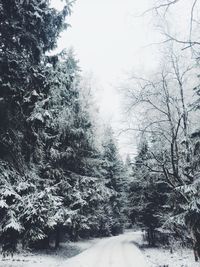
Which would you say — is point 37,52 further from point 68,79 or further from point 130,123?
point 130,123

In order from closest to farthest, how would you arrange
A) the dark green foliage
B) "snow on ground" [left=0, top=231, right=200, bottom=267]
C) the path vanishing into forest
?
the dark green foliage
"snow on ground" [left=0, top=231, right=200, bottom=267]
the path vanishing into forest

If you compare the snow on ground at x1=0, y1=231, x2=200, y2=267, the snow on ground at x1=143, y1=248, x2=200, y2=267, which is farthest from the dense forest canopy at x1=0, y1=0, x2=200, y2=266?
the snow on ground at x1=143, y1=248, x2=200, y2=267

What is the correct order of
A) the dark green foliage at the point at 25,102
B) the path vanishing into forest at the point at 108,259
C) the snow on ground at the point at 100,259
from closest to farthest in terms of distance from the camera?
the dark green foliage at the point at 25,102
the snow on ground at the point at 100,259
the path vanishing into forest at the point at 108,259

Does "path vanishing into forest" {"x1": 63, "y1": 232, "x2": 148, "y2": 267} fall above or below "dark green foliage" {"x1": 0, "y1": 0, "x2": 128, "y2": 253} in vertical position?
below

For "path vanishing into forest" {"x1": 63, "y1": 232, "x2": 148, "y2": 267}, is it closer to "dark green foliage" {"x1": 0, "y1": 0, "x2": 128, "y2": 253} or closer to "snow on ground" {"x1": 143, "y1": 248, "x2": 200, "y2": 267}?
"snow on ground" {"x1": 143, "y1": 248, "x2": 200, "y2": 267}

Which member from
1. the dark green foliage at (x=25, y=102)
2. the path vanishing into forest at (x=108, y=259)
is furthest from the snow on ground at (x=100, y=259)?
the dark green foliage at (x=25, y=102)

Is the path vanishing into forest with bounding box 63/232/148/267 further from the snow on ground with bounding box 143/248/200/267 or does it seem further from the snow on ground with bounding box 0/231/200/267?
the snow on ground with bounding box 143/248/200/267

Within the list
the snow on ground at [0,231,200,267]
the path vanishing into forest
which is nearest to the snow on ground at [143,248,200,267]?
the snow on ground at [0,231,200,267]

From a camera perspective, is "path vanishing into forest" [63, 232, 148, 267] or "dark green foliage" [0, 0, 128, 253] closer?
"dark green foliage" [0, 0, 128, 253]

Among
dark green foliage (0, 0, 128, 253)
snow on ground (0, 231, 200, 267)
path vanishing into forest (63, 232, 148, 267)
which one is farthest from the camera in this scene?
path vanishing into forest (63, 232, 148, 267)

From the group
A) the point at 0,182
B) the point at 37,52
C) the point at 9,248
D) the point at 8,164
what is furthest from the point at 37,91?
the point at 9,248

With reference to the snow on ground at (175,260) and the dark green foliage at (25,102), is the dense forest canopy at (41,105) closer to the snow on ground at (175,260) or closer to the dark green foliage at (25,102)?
the dark green foliage at (25,102)

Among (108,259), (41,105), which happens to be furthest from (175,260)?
(41,105)

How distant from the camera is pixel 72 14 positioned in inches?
406
